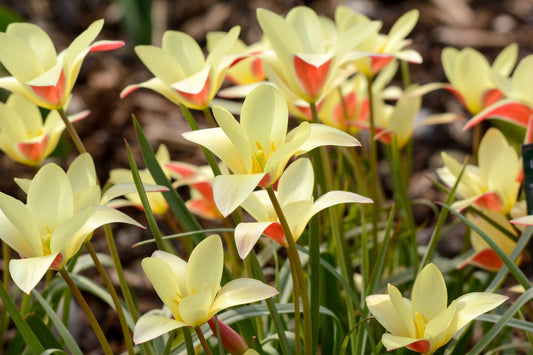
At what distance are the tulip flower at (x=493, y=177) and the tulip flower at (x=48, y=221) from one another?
45cm

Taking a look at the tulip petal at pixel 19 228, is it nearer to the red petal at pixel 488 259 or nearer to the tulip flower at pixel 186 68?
the tulip flower at pixel 186 68

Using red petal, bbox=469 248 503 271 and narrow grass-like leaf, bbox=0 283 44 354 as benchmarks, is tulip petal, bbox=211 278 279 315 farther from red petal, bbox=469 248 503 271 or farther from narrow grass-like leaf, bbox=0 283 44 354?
red petal, bbox=469 248 503 271

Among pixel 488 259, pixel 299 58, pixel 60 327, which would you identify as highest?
pixel 299 58

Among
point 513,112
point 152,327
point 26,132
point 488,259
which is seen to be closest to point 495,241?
point 488,259

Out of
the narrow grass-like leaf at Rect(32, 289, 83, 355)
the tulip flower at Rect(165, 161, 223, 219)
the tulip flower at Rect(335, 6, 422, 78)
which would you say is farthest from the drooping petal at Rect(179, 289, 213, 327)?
the tulip flower at Rect(335, 6, 422, 78)

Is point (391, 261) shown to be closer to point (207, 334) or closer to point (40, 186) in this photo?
point (207, 334)

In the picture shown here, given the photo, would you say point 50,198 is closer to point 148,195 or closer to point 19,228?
point 19,228

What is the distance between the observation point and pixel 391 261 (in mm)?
1140

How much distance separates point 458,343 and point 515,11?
1.64 meters

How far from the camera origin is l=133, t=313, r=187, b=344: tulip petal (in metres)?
0.52

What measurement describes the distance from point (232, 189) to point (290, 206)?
0.08 metres

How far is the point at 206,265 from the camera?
572 millimetres

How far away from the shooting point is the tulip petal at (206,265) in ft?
1.87

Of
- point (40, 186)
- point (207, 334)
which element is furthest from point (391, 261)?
point (40, 186)
